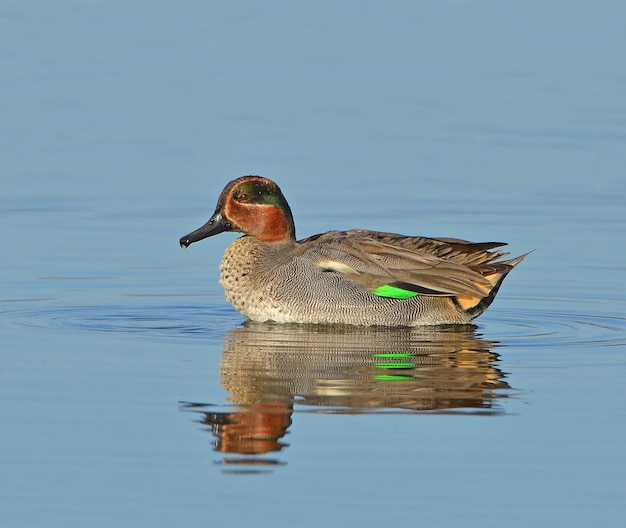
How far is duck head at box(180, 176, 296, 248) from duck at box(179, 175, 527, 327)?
0.20 meters

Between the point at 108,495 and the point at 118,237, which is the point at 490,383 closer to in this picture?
the point at 108,495

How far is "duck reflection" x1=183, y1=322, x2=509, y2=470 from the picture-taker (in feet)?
30.0

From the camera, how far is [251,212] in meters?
13.2

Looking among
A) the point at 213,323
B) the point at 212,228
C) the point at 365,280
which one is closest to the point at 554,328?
the point at 365,280

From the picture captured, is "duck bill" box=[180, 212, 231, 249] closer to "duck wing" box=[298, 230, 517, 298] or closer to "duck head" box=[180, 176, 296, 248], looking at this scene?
"duck head" box=[180, 176, 296, 248]

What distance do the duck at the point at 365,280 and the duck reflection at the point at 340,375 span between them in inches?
4.8

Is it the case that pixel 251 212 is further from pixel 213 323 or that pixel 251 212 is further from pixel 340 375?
pixel 340 375

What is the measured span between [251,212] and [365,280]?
4.06 ft

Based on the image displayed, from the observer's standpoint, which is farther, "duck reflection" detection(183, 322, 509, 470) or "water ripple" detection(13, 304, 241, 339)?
"water ripple" detection(13, 304, 241, 339)

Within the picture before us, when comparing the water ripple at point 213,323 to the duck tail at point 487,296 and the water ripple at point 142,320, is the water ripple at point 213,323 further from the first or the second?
the duck tail at point 487,296

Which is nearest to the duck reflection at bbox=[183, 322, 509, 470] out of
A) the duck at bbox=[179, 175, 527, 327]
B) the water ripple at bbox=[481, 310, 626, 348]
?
the duck at bbox=[179, 175, 527, 327]

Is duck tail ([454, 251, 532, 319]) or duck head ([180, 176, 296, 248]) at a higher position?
duck head ([180, 176, 296, 248])

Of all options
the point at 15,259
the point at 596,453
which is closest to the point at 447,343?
the point at 596,453

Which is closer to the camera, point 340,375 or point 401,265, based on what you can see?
point 340,375
